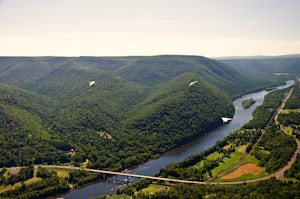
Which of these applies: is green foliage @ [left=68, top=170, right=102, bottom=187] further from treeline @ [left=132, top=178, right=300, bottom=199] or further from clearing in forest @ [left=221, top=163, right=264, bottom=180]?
clearing in forest @ [left=221, top=163, right=264, bottom=180]

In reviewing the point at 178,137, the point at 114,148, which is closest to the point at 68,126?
the point at 114,148

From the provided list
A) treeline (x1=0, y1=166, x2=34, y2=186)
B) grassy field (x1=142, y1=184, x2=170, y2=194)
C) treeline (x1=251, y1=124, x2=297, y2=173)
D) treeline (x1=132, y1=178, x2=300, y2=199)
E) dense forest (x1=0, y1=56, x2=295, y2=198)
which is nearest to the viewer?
treeline (x1=132, y1=178, x2=300, y2=199)

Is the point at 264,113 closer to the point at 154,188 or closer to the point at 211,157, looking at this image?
the point at 211,157

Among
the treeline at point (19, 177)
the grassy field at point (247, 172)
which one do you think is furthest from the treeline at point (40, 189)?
the grassy field at point (247, 172)

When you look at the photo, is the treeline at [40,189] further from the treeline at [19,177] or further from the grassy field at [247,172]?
the grassy field at [247,172]

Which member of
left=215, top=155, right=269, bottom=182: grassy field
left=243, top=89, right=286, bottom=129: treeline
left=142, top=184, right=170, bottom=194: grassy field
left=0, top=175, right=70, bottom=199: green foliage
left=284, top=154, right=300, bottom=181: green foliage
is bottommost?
left=0, top=175, right=70, bottom=199: green foliage

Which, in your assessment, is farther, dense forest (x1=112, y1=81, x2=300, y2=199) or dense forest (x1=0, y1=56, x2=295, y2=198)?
dense forest (x1=0, y1=56, x2=295, y2=198)

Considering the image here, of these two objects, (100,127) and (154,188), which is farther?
(100,127)

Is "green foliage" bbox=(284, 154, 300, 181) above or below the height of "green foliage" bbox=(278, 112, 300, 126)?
below

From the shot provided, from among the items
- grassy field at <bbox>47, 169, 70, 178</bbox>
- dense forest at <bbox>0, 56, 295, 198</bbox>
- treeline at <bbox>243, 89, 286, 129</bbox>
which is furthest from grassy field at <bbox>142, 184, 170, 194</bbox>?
treeline at <bbox>243, 89, 286, 129</bbox>

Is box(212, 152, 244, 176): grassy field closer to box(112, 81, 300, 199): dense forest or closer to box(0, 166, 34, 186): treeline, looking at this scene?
box(112, 81, 300, 199): dense forest

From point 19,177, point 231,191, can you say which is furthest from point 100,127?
point 231,191

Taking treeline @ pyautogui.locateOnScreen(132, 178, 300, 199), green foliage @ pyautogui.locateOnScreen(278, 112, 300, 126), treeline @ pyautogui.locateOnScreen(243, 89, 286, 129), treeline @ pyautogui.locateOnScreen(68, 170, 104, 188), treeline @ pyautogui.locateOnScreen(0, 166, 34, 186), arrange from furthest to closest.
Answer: treeline @ pyautogui.locateOnScreen(243, 89, 286, 129) < green foliage @ pyautogui.locateOnScreen(278, 112, 300, 126) < treeline @ pyautogui.locateOnScreen(0, 166, 34, 186) < treeline @ pyautogui.locateOnScreen(68, 170, 104, 188) < treeline @ pyautogui.locateOnScreen(132, 178, 300, 199)
